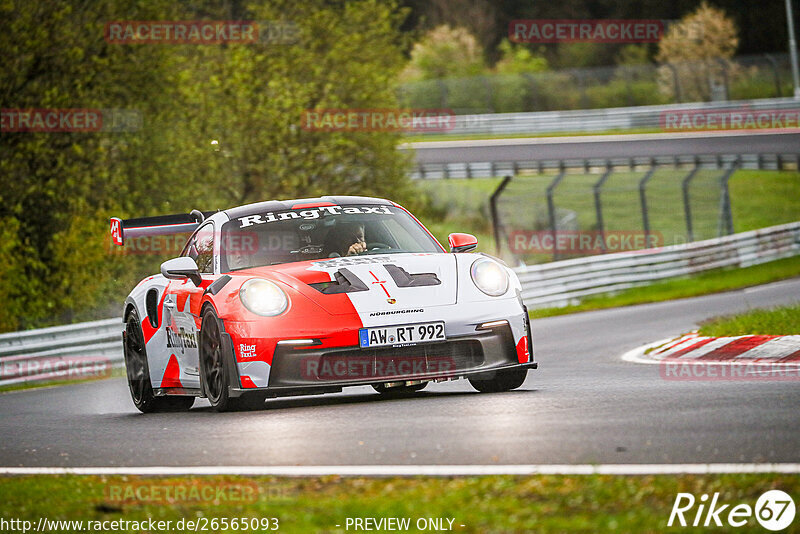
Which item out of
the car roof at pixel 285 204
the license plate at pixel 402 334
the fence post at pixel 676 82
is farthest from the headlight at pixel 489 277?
the fence post at pixel 676 82

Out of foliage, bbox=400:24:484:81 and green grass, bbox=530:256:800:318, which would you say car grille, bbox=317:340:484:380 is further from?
foliage, bbox=400:24:484:81

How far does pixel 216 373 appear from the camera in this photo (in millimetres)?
9109

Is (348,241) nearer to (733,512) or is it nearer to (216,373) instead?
(216,373)

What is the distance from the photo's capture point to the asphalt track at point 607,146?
45156 millimetres

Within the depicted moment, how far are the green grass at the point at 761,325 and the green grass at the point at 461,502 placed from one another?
7.15 m

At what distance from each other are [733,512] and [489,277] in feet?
14.9

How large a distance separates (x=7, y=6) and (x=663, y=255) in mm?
13722

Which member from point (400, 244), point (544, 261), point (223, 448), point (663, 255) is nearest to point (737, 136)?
point (544, 261)

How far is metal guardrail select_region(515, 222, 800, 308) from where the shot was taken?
81.7 ft

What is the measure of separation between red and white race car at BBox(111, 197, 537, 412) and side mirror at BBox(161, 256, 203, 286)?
11mm

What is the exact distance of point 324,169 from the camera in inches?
1201

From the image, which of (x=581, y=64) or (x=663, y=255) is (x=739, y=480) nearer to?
(x=663, y=255)

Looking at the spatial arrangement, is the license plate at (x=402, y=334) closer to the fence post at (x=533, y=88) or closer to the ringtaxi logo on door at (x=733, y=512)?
the ringtaxi logo on door at (x=733, y=512)

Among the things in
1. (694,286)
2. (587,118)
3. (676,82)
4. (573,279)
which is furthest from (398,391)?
(676,82)
